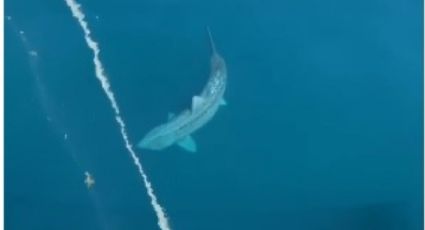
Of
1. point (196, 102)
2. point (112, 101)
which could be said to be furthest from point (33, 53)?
point (196, 102)

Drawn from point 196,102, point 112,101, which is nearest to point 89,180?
point 112,101

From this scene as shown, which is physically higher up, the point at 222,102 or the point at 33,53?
the point at 33,53

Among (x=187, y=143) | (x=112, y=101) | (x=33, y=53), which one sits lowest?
(x=187, y=143)

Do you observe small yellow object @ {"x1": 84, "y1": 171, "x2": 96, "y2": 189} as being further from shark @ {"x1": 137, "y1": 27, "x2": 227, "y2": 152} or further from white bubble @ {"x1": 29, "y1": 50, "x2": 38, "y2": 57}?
white bubble @ {"x1": 29, "y1": 50, "x2": 38, "y2": 57}

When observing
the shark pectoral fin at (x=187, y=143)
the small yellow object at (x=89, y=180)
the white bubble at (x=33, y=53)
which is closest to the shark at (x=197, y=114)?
the shark pectoral fin at (x=187, y=143)

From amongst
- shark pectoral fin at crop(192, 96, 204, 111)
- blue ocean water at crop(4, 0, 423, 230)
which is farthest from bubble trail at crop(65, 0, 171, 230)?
shark pectoral fin at crop(192, 96, 204, 111)

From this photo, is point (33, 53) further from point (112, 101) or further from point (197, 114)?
point (197, 114)

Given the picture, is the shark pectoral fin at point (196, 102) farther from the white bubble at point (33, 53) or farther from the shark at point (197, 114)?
the white bubble at point (33, 53)
